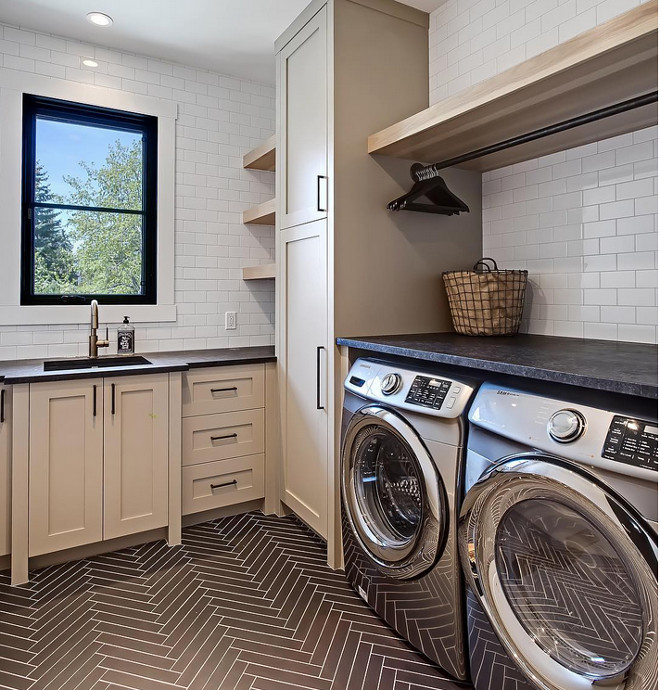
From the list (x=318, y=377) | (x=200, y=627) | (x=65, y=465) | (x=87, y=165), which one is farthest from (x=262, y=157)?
(x=200, y=627)

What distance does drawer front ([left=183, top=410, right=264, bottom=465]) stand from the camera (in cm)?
267

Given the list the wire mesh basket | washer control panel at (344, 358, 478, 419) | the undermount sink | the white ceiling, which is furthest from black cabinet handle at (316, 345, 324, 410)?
the white ceiling

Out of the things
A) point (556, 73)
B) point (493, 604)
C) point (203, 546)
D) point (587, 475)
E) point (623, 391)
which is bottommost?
point (203, 546)

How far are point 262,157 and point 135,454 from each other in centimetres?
192

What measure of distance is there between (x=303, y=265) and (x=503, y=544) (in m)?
1.61

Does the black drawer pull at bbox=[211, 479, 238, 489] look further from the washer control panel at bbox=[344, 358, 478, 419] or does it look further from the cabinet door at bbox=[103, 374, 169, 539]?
the washer control panel at bbox=[344, 358, 478, 419]

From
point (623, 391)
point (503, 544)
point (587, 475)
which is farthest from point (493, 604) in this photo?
point (623, 391)

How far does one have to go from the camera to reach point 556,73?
1487mm

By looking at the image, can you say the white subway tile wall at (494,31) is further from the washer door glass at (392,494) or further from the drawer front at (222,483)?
the drawer front at (222,483)

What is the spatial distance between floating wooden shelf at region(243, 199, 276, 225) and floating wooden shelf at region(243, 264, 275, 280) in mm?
306

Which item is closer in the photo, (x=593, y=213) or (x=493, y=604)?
(x=493, y=604)

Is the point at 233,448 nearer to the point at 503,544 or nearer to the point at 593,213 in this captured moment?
the point at 503,544

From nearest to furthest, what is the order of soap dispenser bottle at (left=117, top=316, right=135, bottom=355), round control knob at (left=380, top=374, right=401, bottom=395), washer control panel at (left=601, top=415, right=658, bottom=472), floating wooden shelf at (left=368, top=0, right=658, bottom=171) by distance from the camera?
washer control panel at (left=601, top=415, right=658, bottom=472) < floating wooden shelf at (left=368, top=0, right=658, bottom=171) < round control knob at (left=380, top=374, right=401, bottom=395) < soap dispenser bottle at (left=117, top=316, right=135, bottom=355)

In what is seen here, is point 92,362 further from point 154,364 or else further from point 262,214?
point 262,214
